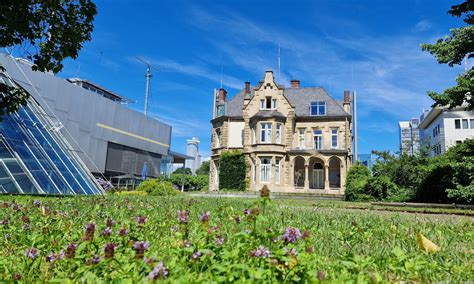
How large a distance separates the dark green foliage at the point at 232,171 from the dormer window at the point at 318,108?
9481mm

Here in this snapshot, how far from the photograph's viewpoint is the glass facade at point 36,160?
13.4 m

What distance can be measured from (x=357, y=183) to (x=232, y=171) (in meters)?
12.9

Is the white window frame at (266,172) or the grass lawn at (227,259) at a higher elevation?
the white window frame at (266,172)

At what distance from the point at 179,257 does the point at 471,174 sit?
1693 cm

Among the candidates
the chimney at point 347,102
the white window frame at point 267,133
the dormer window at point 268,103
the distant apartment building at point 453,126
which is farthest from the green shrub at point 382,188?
the distant apartment building at point 453,126

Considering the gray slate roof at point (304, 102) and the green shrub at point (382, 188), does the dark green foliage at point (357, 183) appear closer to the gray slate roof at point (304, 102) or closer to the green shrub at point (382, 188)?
the green shrub at point (382, 188)

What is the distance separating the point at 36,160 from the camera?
1491 centimetres

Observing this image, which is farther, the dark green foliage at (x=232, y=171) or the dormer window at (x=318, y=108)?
the dormer window at (x=318, y=108)

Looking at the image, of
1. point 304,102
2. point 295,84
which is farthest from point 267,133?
point 295,84

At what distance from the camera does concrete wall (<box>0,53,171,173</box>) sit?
30.1 metres

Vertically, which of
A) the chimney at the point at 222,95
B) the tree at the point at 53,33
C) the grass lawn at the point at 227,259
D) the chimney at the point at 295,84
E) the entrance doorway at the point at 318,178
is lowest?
the grass lawn at the point at 227,259

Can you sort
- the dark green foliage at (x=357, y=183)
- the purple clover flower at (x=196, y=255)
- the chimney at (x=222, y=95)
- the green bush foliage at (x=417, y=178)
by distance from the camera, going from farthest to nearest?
the chimney at (x=222, y=95)
the dark green foliage at (x=357, y=183)
the green bush foliage at (x=417, y=178)
the purple clover flower at (x=196, y=255)

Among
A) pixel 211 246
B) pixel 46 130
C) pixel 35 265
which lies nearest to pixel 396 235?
pixel 211 246

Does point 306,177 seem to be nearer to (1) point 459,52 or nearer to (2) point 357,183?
(2) point 357,183
